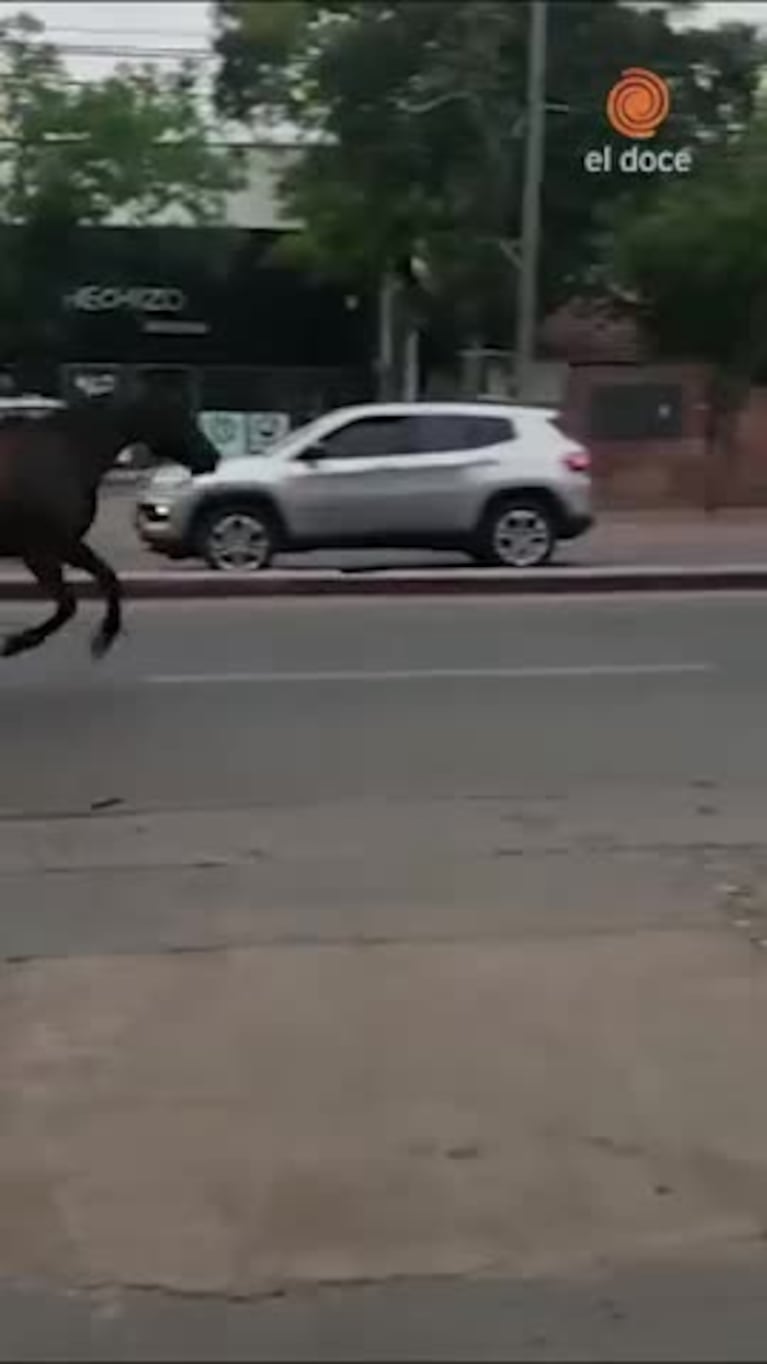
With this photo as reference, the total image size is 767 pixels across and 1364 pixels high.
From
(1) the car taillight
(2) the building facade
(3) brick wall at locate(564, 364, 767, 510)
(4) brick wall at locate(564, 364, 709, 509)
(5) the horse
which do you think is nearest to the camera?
(5) the horse

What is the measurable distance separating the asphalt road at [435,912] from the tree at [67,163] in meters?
38.0

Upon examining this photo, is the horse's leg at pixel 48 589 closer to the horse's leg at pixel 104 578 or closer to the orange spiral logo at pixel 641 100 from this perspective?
the horse's leg at pixel 104 578

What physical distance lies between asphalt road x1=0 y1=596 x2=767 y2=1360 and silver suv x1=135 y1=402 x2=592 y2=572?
657 centimetres

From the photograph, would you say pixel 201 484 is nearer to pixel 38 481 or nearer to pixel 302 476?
pixel 302 476

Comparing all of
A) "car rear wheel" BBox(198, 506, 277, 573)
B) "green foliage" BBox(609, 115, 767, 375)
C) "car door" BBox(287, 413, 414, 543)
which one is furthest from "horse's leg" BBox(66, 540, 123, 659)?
"green foliage" BBox(609, 115, 767, 375)

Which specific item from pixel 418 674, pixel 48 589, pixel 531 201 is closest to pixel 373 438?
pixel 418 674

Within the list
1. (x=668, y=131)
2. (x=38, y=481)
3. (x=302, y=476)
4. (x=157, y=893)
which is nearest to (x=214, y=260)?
(x=668, y=131)

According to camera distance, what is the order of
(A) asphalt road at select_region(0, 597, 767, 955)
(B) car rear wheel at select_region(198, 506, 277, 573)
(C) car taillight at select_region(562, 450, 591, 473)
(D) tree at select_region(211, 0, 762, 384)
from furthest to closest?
(D) tree at select_region(211, 0, 762, 384), (C) car taillight at select_region(562, 450, 591, 473), (B) car rear wheel at select_region(198, 506, 277, 573), (A) asphalt road at select_region(0, 597, 767, 955)

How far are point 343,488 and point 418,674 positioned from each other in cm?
796

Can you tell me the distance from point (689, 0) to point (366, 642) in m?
34.2

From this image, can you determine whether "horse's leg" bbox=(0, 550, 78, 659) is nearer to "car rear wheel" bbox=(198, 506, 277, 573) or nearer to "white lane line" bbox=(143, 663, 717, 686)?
"white lane line" bbox=(143, 663, 717, 686)

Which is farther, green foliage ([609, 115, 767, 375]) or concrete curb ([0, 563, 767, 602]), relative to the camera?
green foliage ([609, 115, 767, 375])

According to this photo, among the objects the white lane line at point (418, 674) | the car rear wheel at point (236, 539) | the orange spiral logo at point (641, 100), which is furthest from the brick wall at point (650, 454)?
the white lane line at point (418, 674)

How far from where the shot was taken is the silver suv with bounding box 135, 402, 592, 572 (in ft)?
68.9
